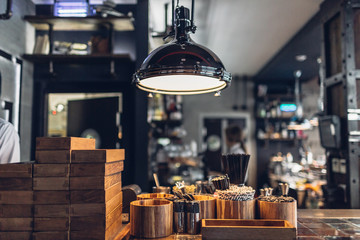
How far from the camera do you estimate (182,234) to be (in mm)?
1591

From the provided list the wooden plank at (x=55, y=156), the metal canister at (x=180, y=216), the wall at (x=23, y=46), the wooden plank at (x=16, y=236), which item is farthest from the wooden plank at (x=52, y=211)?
the wall at (x=23, y=46)

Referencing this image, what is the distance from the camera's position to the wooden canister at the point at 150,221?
1.53 metres

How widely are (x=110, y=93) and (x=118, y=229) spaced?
2419 mm

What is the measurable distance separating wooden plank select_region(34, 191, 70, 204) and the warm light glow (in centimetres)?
Result: 78

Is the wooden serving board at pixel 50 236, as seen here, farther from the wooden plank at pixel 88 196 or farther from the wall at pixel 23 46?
the wall at pixel 23 46

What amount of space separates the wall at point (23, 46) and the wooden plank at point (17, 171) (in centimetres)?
203

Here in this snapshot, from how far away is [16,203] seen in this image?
1516 mm

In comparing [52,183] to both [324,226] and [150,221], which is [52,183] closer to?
[150,221]

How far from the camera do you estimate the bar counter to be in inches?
62.1

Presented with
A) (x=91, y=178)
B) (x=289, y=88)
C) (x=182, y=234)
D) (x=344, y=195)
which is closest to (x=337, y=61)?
(x=344, y=195)

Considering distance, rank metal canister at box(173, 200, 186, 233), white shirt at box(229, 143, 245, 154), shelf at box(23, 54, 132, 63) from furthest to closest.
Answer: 1. white shirt at box(229, 143, 245, 154)
2. shelf at box(23, 54, 132, 63)
3. metal canister at box(173, 200, 186, 233)

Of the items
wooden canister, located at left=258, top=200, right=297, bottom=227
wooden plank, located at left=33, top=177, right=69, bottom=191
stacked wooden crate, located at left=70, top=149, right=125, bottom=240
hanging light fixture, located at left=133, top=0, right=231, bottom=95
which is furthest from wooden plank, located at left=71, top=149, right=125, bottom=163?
wooden canister, located at left=258, top=200, right=297, bottom=227

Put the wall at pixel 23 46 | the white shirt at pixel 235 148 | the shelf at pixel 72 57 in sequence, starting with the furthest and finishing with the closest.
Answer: the white shirt at pixel 235 148, the shelf at pixel 72 57, the wall at pixel 23 46

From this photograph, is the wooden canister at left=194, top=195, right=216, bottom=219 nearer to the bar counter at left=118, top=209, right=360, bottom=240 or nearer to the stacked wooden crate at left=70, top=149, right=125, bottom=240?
the bar counter at left=118, top=209, right=360, bottom=240
